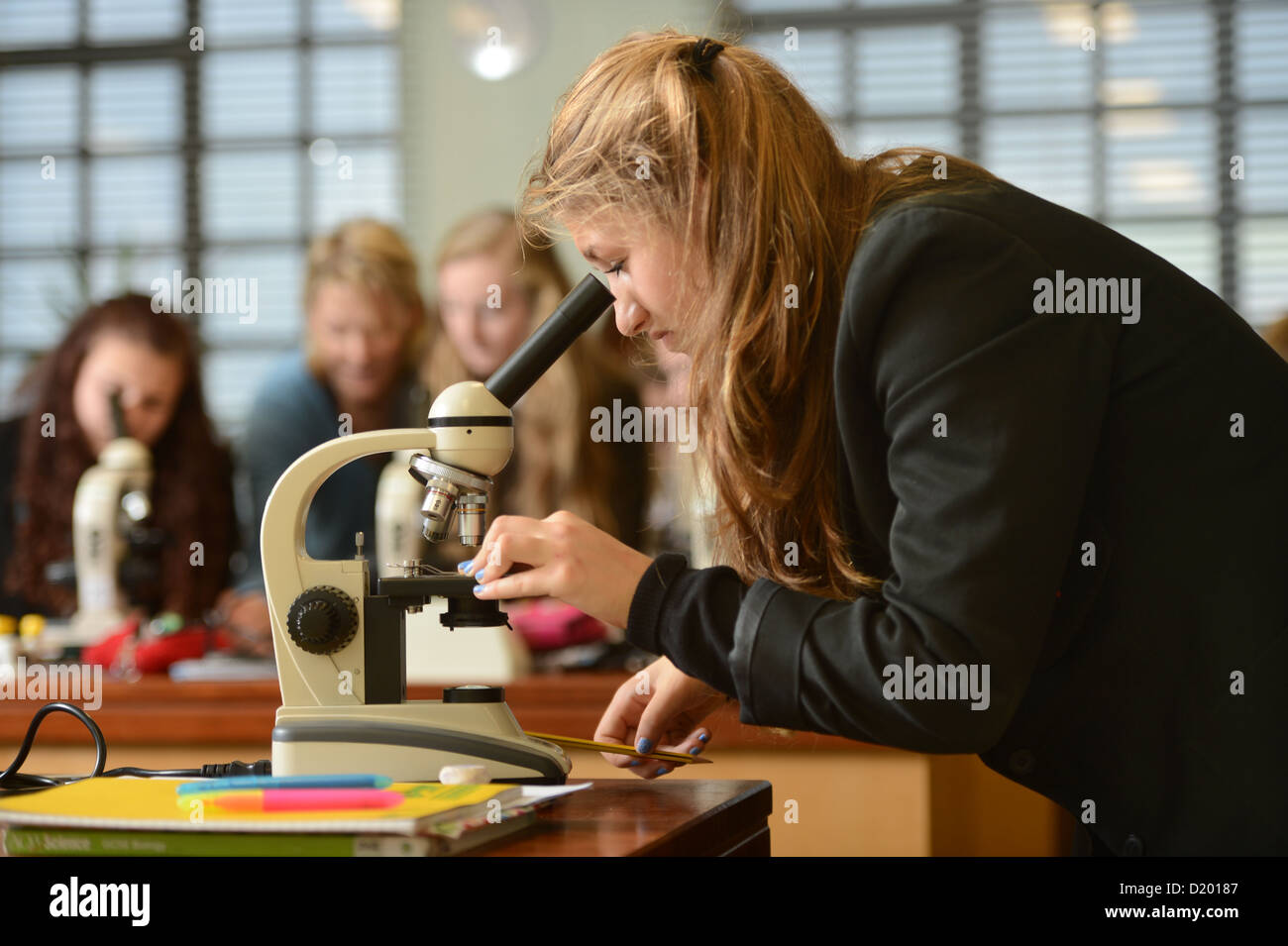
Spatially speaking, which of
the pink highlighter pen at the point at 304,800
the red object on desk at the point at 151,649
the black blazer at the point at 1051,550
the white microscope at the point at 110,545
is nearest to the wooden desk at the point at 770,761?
the red object on desk at the point at 151,649

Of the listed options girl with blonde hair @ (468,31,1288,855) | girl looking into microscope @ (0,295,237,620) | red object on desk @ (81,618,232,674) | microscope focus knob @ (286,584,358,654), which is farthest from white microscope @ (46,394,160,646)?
girl with blonde hair @ (468,31,1288,855)

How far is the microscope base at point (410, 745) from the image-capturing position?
3.24 ft

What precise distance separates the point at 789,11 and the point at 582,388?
8.20ft

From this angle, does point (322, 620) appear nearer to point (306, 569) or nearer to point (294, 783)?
point (306, 569)

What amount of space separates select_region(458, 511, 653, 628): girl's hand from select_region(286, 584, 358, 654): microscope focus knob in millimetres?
158

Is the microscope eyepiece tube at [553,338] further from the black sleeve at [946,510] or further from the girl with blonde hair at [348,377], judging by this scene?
the girl with blonde hair at [348,377]

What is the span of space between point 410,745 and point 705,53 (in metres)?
0.57

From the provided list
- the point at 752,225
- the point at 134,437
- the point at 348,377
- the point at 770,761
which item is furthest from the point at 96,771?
the point at 348,377

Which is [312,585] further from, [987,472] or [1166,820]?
[1166,820]

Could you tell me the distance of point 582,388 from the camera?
3.33 meters

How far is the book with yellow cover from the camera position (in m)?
0.73

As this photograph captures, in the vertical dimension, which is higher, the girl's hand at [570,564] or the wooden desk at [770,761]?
the girl's hand at [570,564]

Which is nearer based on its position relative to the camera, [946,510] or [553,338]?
[946,510]

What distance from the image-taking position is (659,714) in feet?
3.61
